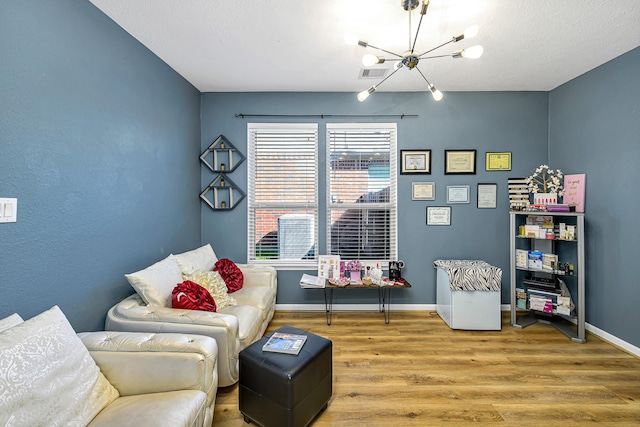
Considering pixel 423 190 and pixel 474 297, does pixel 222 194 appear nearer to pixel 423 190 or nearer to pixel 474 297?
pixel 423 190

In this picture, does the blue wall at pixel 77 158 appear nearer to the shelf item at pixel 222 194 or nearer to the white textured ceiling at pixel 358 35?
the white textured ceiling at pixel 358 35

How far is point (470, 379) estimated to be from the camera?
2.09 metres

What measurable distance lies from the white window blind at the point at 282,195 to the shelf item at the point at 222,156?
0.18 meters

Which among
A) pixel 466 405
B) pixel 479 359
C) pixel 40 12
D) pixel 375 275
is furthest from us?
pixel 375 275

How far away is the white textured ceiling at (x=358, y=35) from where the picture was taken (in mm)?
1912

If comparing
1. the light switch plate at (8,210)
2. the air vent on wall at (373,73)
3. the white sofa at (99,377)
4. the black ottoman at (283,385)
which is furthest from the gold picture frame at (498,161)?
the light switch plate at (8,210)

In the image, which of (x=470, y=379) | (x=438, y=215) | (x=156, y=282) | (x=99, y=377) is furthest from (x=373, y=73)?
(x=99, y=377)

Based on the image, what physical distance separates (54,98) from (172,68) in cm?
147

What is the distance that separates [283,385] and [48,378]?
1014mm

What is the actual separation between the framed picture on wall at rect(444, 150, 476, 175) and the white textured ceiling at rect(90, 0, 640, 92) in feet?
2.65

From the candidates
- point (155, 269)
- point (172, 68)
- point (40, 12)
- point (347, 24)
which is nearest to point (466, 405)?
point (155, 269)

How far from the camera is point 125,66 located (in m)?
2.18

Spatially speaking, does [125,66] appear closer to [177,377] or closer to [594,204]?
[177,377]

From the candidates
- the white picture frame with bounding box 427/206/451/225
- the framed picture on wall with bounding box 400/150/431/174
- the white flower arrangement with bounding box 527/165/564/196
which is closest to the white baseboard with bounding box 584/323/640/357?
the white flower arrangement with bounding box 527/165/564/196
